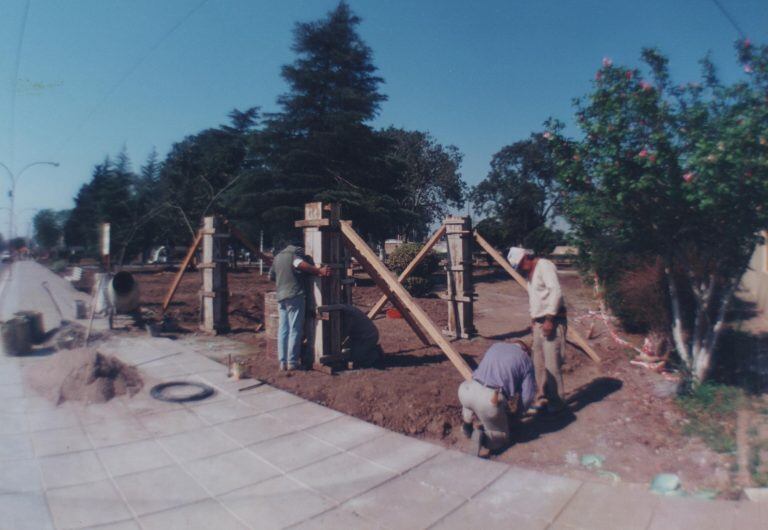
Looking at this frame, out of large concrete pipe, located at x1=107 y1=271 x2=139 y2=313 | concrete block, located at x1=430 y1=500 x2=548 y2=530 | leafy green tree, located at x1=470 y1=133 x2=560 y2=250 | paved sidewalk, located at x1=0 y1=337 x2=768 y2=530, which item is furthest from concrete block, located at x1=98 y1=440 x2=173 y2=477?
leafy green tree, located at x1=470 y1=133 x2=560 y2=250

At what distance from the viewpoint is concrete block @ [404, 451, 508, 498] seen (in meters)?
3.60

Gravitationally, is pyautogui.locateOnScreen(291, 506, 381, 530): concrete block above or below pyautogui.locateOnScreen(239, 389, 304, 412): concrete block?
below

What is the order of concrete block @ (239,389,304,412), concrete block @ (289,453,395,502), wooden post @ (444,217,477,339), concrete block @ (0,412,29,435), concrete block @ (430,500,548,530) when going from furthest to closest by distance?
wooden post @ (444,217,477,339) < concrete block @ (239,389,304,412) < concrete block @ (0,412,29,435) < concrete block @ (289,453,395,502) < concrete block @ (430,500,548,530)

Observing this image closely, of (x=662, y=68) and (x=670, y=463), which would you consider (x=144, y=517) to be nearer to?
(x=670, y=463)

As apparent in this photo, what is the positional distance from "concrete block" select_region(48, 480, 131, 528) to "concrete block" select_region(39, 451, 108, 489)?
0.35ft

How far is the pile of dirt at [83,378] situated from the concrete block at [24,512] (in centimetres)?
198

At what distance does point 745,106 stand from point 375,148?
17.1 m

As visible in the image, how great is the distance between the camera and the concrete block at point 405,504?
125 inches

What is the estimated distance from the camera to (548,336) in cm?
529

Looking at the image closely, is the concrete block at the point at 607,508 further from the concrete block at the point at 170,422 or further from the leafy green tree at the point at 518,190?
the leafy green tree at the point at 518,190

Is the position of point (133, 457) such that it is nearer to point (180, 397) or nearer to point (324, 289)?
point (180, 397)

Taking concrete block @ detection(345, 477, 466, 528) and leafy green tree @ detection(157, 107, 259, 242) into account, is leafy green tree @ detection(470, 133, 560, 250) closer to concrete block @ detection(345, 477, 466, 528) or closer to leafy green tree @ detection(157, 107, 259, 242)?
leafy green tree @ detection(157, 107, 259, 242)

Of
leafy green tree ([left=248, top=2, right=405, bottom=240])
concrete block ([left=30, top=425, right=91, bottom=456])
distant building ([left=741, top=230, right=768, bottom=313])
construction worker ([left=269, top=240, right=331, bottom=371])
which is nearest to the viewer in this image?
concrete block ([left=30, top=425, right=91, bottom=456])

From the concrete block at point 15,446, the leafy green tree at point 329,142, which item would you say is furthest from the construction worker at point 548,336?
the leafy green tree at point 329,142
